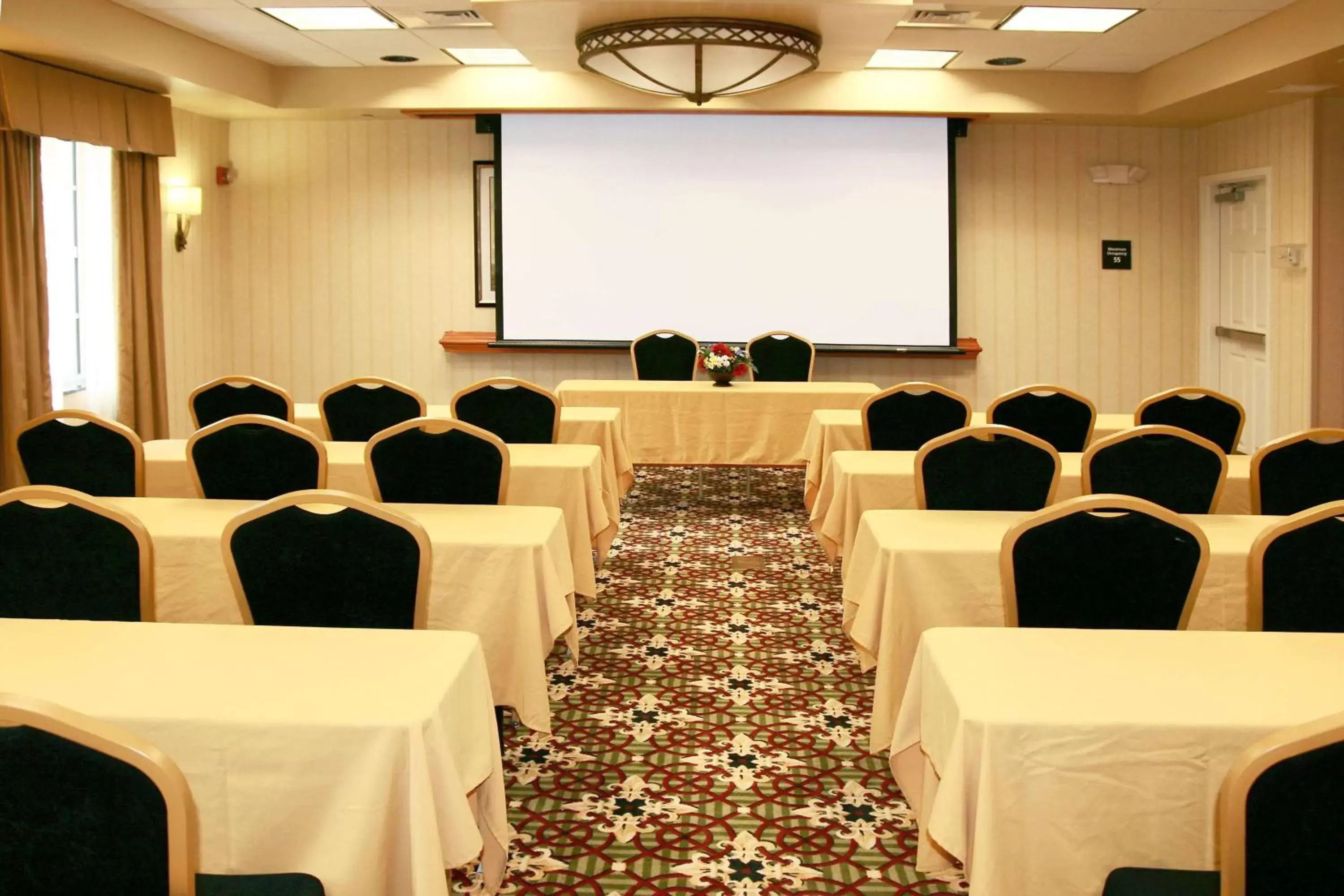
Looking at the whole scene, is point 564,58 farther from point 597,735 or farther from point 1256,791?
point 1256,791

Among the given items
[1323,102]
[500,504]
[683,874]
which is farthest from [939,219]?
[683,874]

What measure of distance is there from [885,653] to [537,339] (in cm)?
773

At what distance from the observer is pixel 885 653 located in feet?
12.1

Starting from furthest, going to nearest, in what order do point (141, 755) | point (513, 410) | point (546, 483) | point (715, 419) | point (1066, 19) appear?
point (1066, 19), point (715, 419), point (513, 410), point (546, 483), point (141, 755)

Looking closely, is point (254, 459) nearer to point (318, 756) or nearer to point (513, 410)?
point (513, 410)

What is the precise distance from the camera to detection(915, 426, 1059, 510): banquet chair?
14.7 feet

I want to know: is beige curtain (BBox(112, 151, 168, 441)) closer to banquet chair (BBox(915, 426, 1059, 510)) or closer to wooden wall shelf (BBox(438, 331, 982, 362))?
wooden wall shelf (BBox(438, 331, 982, 362))

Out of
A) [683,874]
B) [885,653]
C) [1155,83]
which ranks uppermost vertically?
[1155,83]

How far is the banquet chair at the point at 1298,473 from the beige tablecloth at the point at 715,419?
3484mm

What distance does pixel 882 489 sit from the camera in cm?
518

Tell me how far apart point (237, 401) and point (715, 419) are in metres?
2.97

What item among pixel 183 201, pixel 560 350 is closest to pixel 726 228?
pixel 560 350

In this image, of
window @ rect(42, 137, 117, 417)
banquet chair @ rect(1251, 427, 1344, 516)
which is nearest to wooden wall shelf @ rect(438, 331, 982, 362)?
window @ rect(42, 137, 117, 417)

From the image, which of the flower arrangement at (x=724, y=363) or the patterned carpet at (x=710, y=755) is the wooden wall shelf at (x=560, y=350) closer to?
the flower arrangement at (x=724, y=363)
